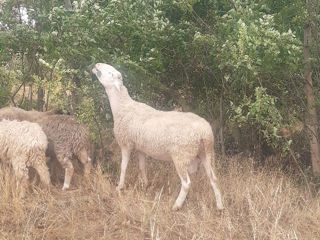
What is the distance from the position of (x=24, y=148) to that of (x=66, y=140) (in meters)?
0.72

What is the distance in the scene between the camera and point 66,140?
19.3 feet

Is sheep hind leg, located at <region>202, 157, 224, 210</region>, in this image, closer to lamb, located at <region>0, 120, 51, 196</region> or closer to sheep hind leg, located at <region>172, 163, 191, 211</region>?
sheep hind leg, located at <region>172, 163, 191, 211</region>

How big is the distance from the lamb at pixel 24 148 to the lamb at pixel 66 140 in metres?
0.38

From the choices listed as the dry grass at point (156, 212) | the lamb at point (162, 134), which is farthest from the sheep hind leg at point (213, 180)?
the dry grass at point (156, 212)

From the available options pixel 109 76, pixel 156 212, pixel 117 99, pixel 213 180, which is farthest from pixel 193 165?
pixel 109 76

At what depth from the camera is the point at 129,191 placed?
17.3 feet

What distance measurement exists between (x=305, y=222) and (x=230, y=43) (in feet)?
8.02

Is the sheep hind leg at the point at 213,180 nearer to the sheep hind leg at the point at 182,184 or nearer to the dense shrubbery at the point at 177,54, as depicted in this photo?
the sheep hind leg at the point at 182,184

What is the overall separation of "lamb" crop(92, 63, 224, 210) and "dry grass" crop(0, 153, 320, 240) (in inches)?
11.7

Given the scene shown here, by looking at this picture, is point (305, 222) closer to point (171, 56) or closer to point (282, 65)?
point (282, 65)

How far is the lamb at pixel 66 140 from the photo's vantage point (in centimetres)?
584

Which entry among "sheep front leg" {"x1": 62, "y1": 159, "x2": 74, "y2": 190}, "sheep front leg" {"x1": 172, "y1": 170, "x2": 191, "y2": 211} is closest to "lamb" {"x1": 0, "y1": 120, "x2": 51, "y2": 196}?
"sheep front leg" {"x1": 62, "y1": 159, "x2": 74, "y2": 190}

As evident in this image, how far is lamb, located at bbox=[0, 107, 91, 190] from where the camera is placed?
5844 mm

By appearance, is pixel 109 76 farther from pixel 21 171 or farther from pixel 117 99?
pixel 21 171
